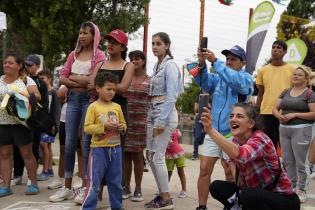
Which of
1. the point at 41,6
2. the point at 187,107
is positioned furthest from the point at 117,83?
the point at 187,107

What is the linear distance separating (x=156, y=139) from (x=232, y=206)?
1.28 m

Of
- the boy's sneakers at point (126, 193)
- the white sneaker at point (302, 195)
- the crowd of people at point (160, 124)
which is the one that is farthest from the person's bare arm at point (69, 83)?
the white sneaker at point (302, 195)

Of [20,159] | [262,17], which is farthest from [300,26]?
[20,159]

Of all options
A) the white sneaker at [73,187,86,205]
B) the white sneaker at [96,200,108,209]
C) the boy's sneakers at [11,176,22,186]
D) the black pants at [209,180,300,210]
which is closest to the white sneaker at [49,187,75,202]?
the white sneaker at [73,187,86,205]

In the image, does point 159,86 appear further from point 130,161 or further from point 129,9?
point 129,9

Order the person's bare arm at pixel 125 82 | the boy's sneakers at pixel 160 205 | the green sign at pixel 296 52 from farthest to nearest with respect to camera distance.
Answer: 1. the green sign at pixel 296 52
2. the boy's sneakers at pixel 160 205
3. the person's bare arm at pixel 125 82

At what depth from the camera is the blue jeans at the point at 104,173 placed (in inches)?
176

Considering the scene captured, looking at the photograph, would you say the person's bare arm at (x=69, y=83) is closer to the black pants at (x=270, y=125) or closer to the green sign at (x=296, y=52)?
the black pants at (x=270, y=125)

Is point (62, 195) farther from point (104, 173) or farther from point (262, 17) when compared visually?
point (262, 17)

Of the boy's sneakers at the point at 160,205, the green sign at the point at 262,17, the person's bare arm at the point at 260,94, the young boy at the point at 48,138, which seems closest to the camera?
the boy's sneakers at the point at 160,205

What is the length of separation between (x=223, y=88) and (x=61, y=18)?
10860mm

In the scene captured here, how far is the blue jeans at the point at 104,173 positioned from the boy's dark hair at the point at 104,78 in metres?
0.63

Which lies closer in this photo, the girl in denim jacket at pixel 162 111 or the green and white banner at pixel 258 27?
the girl in denim jacket at pixel 162 111

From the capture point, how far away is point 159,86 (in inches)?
200
